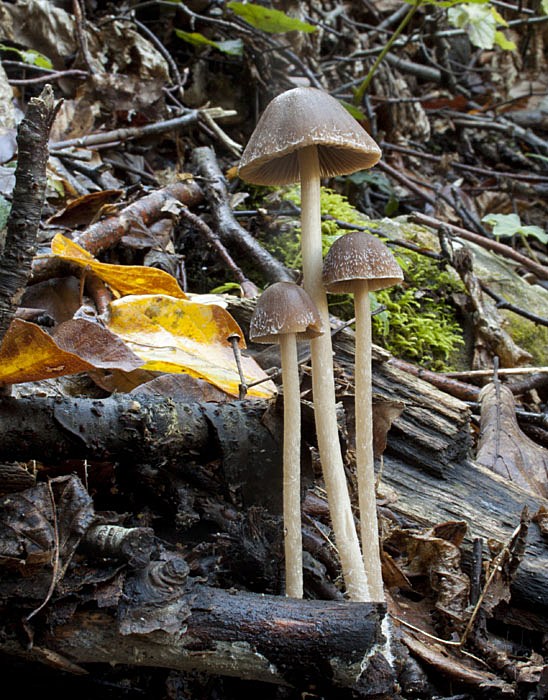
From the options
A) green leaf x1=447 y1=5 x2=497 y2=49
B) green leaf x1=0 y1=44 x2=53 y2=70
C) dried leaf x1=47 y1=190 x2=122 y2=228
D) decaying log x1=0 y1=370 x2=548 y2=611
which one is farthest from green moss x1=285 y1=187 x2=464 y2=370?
green leaf x1=447 y1=5 x2=497 y2=49

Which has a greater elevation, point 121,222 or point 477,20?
point 477,20

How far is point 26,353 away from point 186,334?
83 centimetres

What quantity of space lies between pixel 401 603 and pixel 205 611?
2.72ft

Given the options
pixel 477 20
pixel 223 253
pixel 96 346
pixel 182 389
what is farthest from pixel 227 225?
pixel 477 20

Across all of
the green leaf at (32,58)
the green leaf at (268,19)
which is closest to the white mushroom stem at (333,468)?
the green leaf at (268,19)

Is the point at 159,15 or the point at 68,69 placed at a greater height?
the point at 159,15

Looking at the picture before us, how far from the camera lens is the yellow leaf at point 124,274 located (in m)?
2.27

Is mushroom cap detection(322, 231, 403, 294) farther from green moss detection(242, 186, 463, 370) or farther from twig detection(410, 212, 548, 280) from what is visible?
twig detection(410, 212, 548, 280)

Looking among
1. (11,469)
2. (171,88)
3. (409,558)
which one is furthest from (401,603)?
(171,88)

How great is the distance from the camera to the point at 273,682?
1311mm

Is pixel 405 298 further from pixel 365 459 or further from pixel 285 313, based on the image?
pixel 285 313

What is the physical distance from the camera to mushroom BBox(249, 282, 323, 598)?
1.54m

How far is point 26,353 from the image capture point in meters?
1.50

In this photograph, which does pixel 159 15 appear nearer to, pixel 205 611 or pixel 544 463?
pixel 544 463
